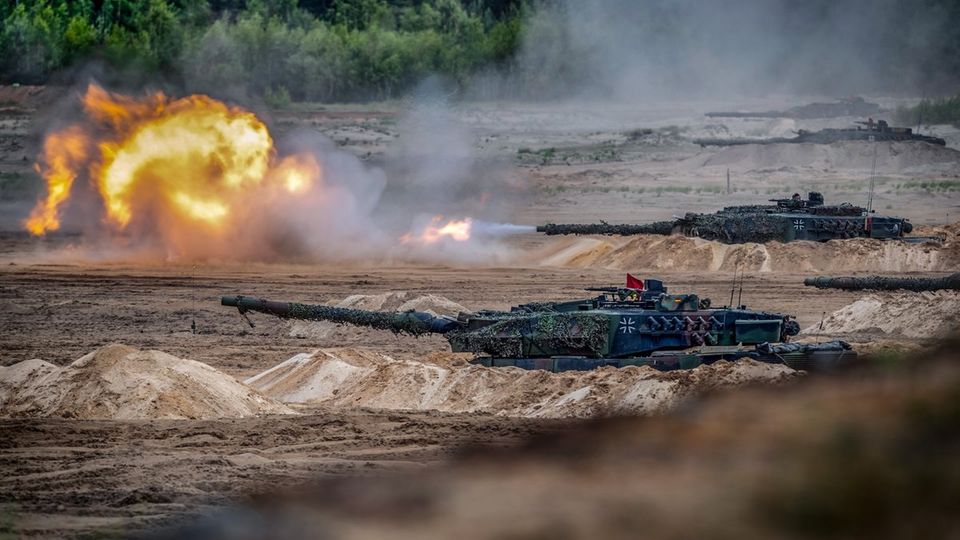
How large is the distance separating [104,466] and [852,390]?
958cm

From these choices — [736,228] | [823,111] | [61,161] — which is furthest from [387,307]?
[823,111]

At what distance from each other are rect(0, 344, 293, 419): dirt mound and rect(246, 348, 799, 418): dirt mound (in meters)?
1.48

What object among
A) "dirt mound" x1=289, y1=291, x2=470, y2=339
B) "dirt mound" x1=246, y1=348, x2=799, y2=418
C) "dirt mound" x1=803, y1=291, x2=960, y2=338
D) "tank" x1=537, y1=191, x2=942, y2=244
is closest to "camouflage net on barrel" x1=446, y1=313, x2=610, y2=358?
"dirt mound" x1=246, y1=348, x2=799, y2=418

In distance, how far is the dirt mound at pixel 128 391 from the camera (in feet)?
55.5

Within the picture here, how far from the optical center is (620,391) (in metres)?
16.8

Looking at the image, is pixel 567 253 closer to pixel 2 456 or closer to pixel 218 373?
pixel 218 373

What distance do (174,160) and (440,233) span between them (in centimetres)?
699

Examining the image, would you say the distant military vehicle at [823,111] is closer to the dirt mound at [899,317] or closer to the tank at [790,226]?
the tank at [790,226]

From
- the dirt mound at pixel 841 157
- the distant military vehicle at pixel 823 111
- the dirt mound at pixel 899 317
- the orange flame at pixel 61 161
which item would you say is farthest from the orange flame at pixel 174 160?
the distant military vehicle at pixel 823 111

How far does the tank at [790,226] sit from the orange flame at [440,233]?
4187 mm

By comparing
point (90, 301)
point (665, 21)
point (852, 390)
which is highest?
point (665, 21)

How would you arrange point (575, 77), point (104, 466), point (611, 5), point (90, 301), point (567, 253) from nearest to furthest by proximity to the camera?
1. point (104, 466)
2. point (90, 301)
3. point (567, 253)
4. point (575, 77)
5. point (611, 5)

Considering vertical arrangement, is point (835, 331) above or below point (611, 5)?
below

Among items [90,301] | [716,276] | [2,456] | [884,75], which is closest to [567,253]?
[716,276]
